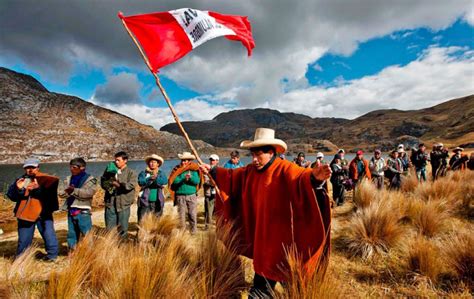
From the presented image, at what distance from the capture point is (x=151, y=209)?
5980 millimetres

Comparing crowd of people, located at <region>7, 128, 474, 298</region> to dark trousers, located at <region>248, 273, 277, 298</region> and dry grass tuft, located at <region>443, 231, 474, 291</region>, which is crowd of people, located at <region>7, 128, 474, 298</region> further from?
dry grass tuft, located at <region>443, 231, 474, 291</region>

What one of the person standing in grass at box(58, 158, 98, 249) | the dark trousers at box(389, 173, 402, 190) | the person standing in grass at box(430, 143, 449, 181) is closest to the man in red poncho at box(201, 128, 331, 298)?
the person standing in grass at box(58, 158, 98, 249)

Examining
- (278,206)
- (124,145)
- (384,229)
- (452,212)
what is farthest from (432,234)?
(124,145)

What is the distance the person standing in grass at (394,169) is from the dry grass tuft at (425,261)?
6.14 metres

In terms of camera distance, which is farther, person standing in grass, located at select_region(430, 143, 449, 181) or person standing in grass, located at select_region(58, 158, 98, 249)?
person standing in grass, located at select_region(430, 143, 449, 181)

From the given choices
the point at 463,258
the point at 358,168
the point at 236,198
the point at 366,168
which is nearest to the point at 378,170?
the point at 366,168

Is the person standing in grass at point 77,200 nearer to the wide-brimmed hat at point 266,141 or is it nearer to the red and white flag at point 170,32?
the red and white flag at point 170,32

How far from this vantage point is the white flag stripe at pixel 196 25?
140 inches

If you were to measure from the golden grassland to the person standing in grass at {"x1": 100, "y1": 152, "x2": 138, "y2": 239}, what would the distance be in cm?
52

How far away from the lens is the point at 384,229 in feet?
14.4

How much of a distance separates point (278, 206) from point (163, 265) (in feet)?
4.20

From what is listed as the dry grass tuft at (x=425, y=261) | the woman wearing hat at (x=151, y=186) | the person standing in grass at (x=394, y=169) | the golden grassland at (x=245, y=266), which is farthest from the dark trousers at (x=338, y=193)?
the woman wearing hat at (x=151, y=186)

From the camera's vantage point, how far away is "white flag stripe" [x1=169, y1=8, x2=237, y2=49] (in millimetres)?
3557

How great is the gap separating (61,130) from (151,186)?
14156cm
